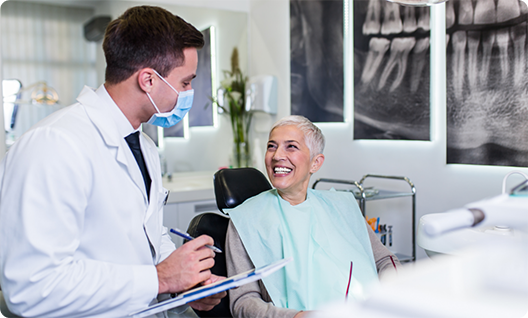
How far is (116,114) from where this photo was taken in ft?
4.06

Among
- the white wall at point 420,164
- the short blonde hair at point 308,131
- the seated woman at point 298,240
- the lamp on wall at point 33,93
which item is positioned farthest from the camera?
the lamp on wall at point 33,93

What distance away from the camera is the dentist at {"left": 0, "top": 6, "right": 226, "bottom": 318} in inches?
36.4

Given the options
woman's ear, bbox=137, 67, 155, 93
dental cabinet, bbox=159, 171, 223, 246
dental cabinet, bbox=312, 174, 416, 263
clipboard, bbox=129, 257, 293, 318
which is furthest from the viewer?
dental cabinet, bbox=159, 171, 223, 246

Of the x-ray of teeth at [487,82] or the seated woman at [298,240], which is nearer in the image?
the seated woman at [298,240]

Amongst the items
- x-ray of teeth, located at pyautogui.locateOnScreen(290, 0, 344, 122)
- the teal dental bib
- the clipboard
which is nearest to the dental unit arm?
the clipboard

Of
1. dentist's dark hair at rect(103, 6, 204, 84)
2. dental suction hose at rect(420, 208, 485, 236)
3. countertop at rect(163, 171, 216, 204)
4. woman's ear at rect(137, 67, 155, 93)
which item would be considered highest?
dentist's dark hair at rect(103, 6, 204, 84)

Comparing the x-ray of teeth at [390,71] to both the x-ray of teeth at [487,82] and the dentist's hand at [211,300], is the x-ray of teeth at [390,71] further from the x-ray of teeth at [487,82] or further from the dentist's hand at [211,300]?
the dentist's hand at [211,300]

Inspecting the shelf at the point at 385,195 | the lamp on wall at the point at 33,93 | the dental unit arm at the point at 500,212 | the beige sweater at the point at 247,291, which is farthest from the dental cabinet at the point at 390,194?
the lamp on wall at the point at 33,93

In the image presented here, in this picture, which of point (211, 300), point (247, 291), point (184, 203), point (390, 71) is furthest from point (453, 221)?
point (184, 203)

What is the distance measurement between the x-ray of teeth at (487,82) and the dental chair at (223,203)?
112 centimetres

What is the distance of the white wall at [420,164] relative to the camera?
2283 mm

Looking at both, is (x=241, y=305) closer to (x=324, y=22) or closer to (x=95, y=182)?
(x=95, y=182)

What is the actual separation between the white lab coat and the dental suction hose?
72 centimetres

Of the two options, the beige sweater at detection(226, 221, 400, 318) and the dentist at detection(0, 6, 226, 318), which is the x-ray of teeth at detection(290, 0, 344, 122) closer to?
the beige sweater at detection(226, 221, 400, 318)
